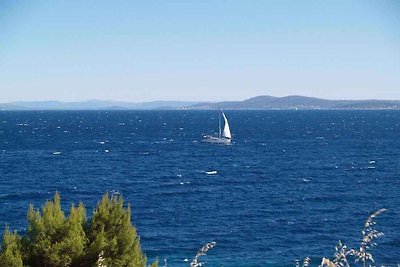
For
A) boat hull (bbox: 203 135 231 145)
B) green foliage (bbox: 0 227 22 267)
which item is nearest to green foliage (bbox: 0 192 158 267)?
green foliage (bbox: 0 227 22 267)

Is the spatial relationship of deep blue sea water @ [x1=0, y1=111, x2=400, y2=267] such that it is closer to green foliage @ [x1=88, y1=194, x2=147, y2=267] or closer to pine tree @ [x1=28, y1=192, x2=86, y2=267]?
green foliage @ [x1=88, y1=194, x2=147, y2=267]

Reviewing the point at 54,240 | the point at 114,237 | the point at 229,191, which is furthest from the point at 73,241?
the point at 229,191

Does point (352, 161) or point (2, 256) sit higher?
point (2, 256)

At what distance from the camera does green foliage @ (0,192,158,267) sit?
54.6 feet

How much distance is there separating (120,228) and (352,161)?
76.5 meters

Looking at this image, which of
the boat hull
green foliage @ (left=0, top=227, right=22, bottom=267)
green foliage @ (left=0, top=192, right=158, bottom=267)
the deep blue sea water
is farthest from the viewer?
the boat hull

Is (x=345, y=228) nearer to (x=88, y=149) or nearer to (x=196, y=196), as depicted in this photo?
(x=196, y=196)

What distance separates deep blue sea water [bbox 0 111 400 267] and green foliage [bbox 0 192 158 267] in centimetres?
1701

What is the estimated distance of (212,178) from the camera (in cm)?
7244

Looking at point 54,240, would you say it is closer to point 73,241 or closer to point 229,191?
point 73,241

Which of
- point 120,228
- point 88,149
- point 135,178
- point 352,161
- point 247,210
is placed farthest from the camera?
point 88,149

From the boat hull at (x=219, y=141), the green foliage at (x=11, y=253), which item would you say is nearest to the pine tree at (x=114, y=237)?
the green foliage at (x=11, y=253)

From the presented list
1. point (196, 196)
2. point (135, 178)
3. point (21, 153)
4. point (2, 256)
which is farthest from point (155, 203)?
point (21, 153)

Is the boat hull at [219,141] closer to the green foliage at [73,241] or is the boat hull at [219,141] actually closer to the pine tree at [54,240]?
the green foliage at [73,241]
